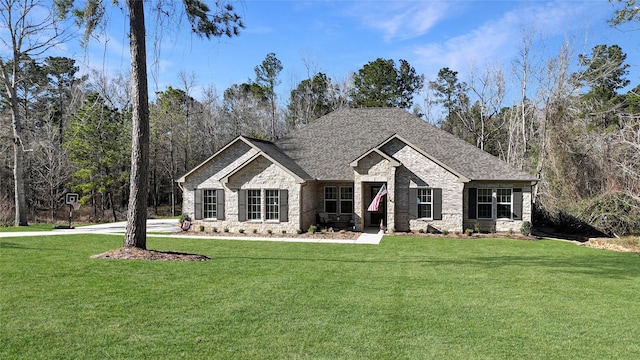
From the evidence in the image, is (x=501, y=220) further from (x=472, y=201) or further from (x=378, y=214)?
(x=378, y=214)

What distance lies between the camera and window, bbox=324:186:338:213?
22.8 m

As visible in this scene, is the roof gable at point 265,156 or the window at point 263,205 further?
the window at point 263,205

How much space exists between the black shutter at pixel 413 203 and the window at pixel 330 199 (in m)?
4.13

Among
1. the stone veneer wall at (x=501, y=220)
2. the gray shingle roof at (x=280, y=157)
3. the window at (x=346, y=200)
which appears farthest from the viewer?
the window at (x=346, y=200)

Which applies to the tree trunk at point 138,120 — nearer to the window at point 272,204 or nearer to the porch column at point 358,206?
the window at point 272,204

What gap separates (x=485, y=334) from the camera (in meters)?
6.21

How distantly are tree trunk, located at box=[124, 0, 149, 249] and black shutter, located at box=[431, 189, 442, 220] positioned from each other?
44.0 ft

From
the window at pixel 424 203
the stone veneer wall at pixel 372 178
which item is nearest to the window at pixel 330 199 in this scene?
the stone veneer wall at pixel 372 178

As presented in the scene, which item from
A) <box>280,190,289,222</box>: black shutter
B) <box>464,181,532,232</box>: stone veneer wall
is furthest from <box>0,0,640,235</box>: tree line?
<box>280,190,289,222</box>: black shutter

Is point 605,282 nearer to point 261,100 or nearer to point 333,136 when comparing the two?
point 333,136

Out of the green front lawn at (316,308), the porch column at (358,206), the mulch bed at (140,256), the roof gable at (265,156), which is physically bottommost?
the green front lawn at (316,308)

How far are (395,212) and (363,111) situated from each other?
350 inches

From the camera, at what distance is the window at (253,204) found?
20984mm

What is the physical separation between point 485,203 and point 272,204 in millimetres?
10510
